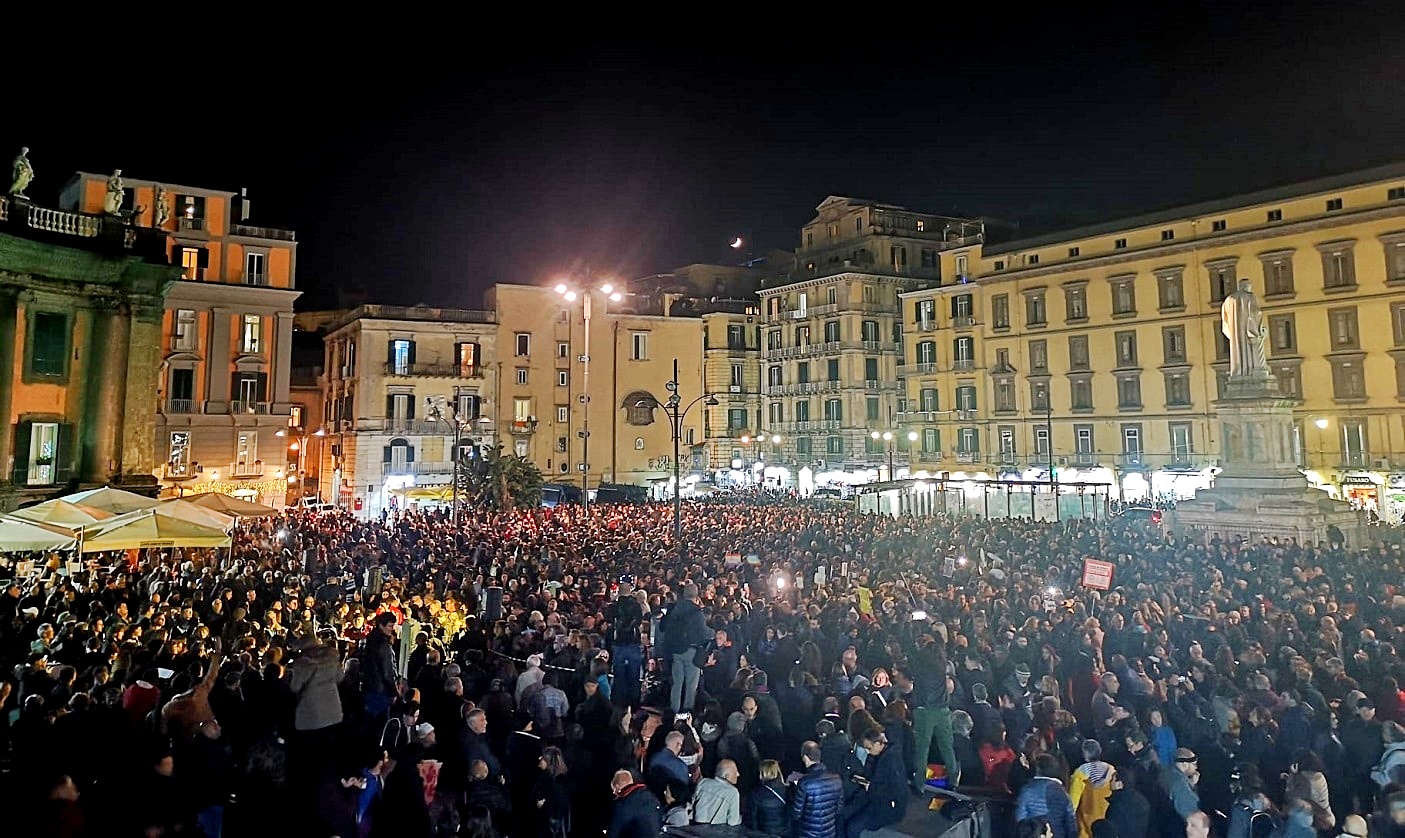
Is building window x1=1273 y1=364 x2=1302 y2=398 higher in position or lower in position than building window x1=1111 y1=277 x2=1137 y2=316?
lower

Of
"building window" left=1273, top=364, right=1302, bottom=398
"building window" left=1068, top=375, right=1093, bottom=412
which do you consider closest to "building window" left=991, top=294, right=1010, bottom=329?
"building window" left=1068, top=375, right=1093, bottom=412

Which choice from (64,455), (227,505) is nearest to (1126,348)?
(227,505)

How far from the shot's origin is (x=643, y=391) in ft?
176

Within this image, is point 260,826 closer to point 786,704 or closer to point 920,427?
point 786,704

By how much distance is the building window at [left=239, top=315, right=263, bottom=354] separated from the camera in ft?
129

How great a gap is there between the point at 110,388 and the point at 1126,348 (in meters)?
43.1

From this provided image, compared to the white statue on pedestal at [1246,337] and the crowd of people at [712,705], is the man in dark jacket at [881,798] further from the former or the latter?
the white statue on pedestal at [1246,337]

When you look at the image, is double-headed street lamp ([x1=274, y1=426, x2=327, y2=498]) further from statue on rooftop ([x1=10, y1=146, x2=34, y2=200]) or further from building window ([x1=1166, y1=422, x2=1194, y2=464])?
building window ([x1=1166, y1=422, x2=1194, y2=464])

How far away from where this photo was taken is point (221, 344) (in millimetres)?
38625

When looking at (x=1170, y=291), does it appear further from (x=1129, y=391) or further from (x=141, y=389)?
(x=141, y=389)

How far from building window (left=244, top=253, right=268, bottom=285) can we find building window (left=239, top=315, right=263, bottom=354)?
175 centimetres

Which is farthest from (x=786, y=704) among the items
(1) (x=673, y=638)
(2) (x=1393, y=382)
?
(2) (x=1393, y=382)

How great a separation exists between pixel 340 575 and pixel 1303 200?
41.0 m

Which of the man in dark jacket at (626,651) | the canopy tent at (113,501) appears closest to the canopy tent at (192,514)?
the canopy tent at (113,501)
